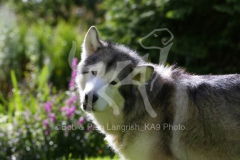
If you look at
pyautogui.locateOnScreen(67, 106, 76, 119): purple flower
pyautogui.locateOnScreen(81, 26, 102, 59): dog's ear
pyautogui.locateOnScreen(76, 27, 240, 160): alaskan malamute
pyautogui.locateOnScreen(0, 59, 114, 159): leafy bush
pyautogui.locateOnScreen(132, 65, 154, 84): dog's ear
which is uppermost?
pyautogui.locateOnScreen(81, 26, 102, 59): dog's ear

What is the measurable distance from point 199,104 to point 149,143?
2.16 feet

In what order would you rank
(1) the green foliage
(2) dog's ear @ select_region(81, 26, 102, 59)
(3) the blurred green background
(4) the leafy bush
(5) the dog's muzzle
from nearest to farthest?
(5) the dog's muzzle
(2) dog's ear @ select_region(81, 26, 102, 59)
(4) the leafy bush
(3) the blurred green background
(1) the green foliage

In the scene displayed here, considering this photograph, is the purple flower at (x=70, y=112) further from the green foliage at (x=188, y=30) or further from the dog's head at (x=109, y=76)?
the green foliage at (x=188, y=30)

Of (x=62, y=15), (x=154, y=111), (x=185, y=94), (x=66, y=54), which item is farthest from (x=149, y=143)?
(x=62, y=15)

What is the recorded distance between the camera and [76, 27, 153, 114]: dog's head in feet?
13.3

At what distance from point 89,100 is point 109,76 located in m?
0.33

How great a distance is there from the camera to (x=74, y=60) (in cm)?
645

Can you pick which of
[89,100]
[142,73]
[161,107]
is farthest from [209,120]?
[89,100]

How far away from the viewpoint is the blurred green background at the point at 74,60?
6.08m

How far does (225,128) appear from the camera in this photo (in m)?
4.05

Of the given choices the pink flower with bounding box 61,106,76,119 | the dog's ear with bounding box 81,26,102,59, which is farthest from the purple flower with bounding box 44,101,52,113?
the dog's ear with bounding box 81,26,102,59

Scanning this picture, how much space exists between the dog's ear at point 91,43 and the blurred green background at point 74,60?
5.63 feet

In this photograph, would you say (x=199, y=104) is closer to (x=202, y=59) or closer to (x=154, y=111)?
(x=154, y=111)

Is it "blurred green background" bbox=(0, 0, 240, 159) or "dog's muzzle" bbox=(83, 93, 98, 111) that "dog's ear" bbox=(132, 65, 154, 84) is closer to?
"dog's muzzle" bbox=(83, 93, 98, 111)
